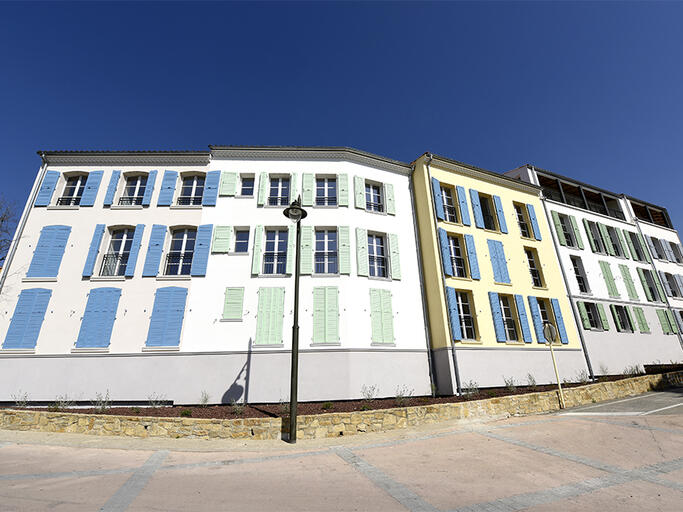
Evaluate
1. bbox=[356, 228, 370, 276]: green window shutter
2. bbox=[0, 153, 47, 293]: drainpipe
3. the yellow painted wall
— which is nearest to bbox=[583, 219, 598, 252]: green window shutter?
the yellow painted wall

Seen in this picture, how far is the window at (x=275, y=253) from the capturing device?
13.1 meters

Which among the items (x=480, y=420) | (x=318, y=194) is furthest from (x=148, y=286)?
(x=480, y=420)

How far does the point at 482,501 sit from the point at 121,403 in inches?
472

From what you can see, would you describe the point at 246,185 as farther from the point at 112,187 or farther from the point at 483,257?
the point at 483,257

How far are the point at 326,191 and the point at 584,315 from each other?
49.5 ft

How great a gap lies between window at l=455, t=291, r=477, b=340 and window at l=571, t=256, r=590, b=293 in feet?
28.4

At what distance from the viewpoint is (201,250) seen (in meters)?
12.9

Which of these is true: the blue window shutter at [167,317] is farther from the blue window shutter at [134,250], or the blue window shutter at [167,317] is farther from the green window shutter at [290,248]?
the green window shutter at [290,248]

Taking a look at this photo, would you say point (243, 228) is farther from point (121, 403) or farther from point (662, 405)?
point (662, 405)

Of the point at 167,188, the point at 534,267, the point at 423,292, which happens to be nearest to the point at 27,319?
the point at 167,188

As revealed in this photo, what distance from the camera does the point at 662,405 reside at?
1012cm

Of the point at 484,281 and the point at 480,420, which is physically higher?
the point at 484,281

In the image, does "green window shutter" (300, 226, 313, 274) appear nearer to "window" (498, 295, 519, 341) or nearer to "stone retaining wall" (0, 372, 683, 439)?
"stone retaining wall" (0, 372, 683, 439)

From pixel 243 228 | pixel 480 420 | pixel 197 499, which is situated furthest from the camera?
pixel 243 228
